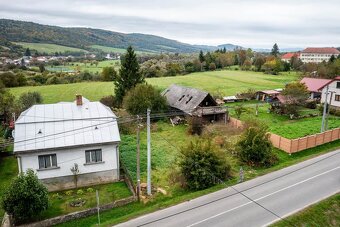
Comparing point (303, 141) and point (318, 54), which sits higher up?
point (318, 54)

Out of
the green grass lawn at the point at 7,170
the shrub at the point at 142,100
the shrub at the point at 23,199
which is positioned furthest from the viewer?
the shrub at the point at 142,100

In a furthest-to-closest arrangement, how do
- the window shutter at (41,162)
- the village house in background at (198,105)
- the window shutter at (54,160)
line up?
the village house in background at (198,105), the window shutter at (54,160), the window shutter at (41,162)

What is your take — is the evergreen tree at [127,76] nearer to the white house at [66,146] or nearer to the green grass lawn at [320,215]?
the white house at [66,146]

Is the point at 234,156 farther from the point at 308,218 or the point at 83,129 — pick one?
the point at 83,129

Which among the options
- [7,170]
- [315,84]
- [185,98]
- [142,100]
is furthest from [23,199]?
[315,84]

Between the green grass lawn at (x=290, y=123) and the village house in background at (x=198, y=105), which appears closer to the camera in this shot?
the green grass lawn at (x=290, y=123)

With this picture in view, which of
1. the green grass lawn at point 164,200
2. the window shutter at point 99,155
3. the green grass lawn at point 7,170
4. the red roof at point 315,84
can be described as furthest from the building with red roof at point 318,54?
the green grass lawn at point 7,170

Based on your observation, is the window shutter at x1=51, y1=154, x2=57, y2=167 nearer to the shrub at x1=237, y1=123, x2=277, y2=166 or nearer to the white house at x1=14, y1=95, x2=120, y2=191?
the white house at x1=14, y1=95, x2=120, y2=191

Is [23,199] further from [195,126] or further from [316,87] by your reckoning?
[316,87]
